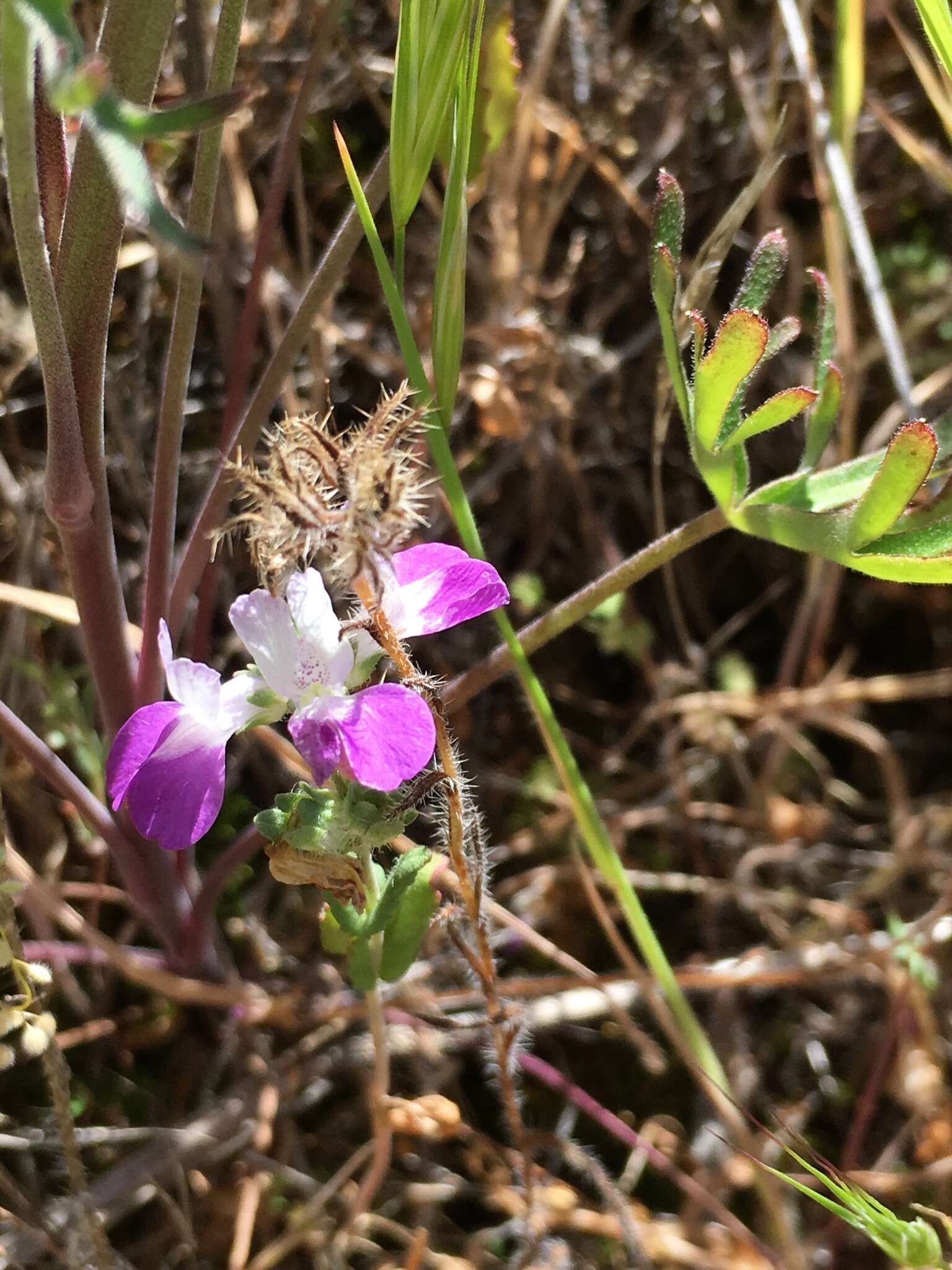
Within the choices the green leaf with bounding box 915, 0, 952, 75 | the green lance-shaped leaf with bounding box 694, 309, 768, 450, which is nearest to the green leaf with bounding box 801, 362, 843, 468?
the green lance-shaped leaf with bounding box 694, 309, 768, 450

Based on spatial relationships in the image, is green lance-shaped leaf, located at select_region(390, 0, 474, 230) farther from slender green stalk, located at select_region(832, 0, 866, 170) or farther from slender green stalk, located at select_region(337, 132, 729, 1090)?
slender green stalk, located at select_region(832, 0, 866, 170)

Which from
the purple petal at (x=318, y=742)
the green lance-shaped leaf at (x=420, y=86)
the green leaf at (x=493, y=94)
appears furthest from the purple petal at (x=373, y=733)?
the green leaf at (x=493, y=94)

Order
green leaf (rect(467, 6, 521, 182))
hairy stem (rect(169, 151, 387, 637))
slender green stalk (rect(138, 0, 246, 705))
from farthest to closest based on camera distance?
green leaf (rect(467, 6, 521, 182)) < hairy stem (rect(169, 151, 387, 637)) < slender green stalk (rect(138, 0, 246, 705))

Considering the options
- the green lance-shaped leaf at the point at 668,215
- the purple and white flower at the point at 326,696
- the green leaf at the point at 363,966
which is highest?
the green lance-shaped leaf at the point at 668,215

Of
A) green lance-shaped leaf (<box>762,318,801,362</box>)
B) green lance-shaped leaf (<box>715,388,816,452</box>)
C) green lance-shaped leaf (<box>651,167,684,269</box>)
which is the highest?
green lance-shaped leaf (<box>651,167,684,269</box>)

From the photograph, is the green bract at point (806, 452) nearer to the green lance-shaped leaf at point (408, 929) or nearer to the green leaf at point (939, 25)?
the green leaf at point (939, 25)

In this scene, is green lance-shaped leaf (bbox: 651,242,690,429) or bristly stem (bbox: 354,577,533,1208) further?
green lance-shaped leaf (bbox: 651,242,690,429)
